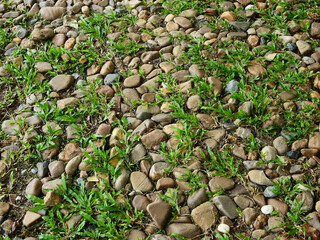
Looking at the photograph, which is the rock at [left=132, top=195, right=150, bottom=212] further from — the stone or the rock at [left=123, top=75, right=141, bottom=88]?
the stone

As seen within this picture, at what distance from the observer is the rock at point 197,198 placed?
1916 millimetres

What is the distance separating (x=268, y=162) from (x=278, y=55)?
85 centimetres

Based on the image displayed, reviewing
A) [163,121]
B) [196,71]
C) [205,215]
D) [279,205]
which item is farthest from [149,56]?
[279,205]

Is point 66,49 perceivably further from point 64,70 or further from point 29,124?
point 29,124

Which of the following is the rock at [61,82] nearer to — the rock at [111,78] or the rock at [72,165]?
the rock at [111,78]

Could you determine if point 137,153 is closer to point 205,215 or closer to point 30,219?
point 205,215

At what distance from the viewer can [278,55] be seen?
2506mm

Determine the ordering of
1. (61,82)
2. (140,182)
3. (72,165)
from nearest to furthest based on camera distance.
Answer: (140,182), (72,165), (61,82)

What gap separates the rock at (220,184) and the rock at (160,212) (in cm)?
26

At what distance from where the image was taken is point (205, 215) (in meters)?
1.86

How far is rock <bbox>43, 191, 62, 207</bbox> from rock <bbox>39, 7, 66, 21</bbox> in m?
1.72

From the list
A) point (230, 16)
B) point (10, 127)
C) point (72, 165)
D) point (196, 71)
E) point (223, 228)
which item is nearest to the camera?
point (223, 228)

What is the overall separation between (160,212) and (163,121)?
2.03 ft

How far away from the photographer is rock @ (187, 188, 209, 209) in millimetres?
1916
